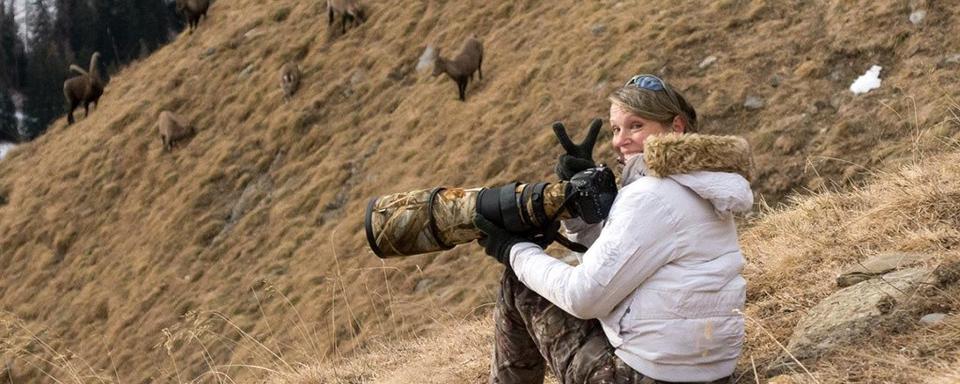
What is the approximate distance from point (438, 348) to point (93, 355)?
11361 millimetres

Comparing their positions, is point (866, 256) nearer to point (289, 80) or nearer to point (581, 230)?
point (581, 230)

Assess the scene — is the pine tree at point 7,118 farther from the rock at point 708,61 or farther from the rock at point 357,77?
the rock at point 708,61

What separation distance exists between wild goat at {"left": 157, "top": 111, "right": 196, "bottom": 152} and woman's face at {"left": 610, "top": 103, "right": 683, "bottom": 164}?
17.2 metres

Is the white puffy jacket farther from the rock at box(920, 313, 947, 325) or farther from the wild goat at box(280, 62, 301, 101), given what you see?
the wild goat at box(280, 62, 301, 101)

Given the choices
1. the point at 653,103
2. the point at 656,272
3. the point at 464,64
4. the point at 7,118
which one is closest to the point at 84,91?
the point at 464,64

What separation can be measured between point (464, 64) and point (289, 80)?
15.0 feet

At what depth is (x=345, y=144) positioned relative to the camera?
15.6 metres

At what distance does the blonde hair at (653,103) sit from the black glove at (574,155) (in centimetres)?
10

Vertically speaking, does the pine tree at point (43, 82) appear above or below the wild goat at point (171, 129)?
below

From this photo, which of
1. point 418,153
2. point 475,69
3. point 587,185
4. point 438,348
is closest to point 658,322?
point 587,185

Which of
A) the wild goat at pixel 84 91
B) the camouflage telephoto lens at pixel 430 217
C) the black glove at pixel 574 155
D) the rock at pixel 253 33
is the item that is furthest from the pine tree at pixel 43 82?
the black glove at pixel 574 155

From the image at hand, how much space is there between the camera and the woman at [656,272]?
2.37 meters

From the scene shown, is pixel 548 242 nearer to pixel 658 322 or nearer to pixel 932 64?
pixel 658 322

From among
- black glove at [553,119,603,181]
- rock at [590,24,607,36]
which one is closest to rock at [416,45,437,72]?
rock at [590,24,607,36]
